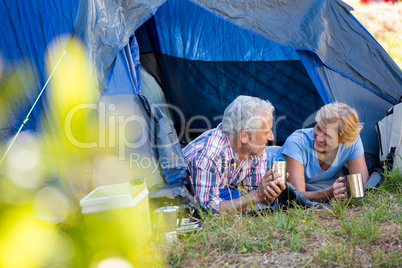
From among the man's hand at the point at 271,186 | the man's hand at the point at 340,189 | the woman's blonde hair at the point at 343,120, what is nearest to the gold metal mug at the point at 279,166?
the man's hand at the point at 271,186

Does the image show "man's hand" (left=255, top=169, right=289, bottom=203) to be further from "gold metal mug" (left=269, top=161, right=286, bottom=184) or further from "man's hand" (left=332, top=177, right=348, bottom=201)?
"man's hand" (left=332, top=177, right=348, bottom=201)

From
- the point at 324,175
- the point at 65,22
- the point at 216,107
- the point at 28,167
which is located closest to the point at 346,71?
the point at 324,175

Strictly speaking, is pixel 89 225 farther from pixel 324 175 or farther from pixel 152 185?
pixel 324 175

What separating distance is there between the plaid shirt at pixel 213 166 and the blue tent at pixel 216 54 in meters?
0.18

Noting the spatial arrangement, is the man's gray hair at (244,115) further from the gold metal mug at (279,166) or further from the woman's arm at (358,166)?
the woman's arm at (358,166)

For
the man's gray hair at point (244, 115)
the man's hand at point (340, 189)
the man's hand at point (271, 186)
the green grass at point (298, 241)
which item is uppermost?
the man's gray hair at point (244, 115)

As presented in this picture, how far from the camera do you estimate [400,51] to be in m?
6.57

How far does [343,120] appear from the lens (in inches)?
105

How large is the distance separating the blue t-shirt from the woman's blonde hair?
0.14 meters

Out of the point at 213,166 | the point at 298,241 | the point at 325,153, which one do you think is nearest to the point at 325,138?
the point at 325,153

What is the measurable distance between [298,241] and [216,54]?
248 centimetres

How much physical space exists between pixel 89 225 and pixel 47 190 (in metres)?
0.61

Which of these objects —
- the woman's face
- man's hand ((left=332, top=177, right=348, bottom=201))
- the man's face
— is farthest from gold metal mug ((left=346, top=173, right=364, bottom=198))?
the man's face

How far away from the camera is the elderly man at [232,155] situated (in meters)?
2.47
